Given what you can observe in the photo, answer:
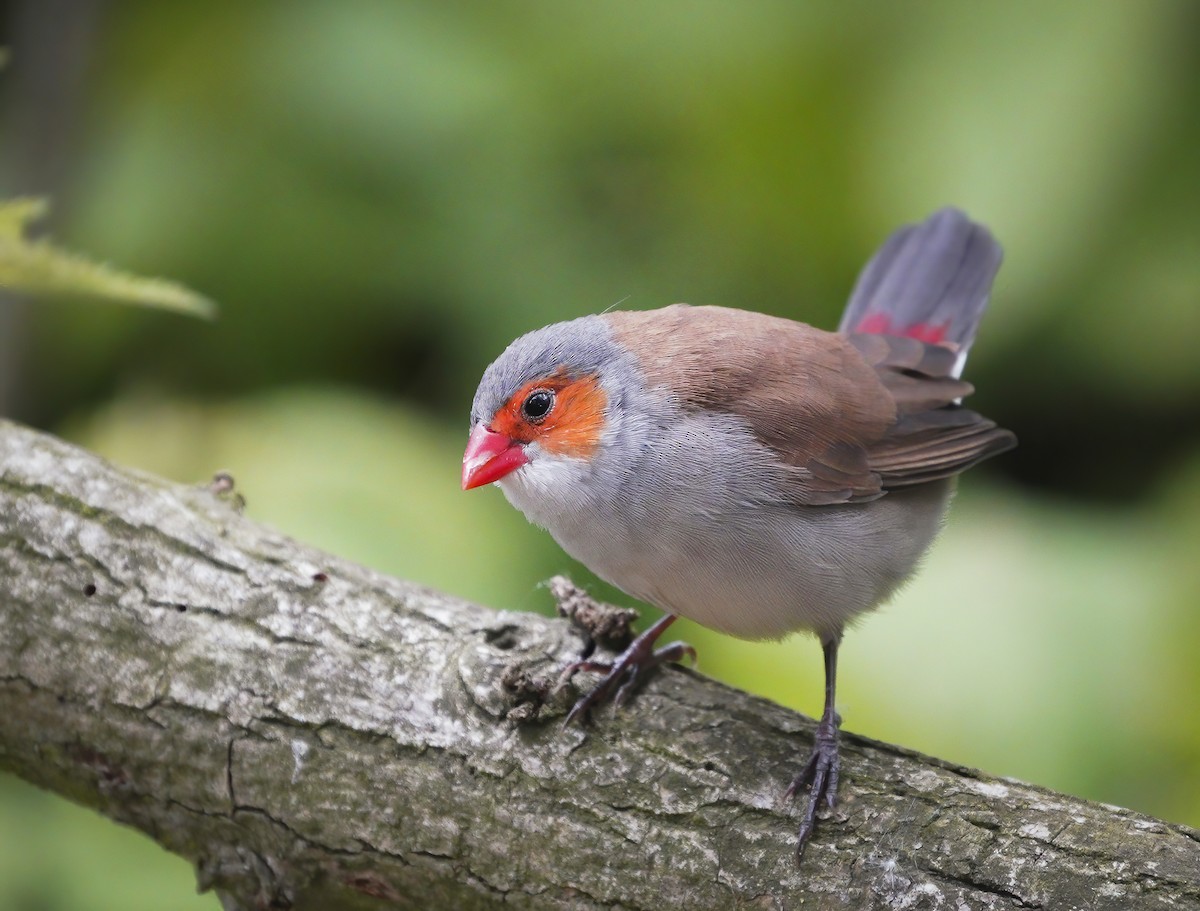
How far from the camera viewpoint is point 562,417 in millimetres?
2842

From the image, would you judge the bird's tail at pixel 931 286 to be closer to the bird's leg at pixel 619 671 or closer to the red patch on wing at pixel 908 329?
the red patch on wing at pixel 908 329

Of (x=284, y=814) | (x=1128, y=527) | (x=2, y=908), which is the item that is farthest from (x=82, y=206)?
(x=1128, y=527)

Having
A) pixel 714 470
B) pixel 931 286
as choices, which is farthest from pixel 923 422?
pixel 714 470

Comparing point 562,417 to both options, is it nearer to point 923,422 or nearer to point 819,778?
point 819,778

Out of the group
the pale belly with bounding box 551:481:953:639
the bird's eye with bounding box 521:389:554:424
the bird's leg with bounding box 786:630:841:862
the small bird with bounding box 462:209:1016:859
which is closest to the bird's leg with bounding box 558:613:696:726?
the small bird with bounding box 462:209:1016:859

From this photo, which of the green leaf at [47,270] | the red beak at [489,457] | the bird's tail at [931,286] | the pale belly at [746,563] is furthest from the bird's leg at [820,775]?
the green leaf at [47,270]

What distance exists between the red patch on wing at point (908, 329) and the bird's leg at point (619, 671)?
141cm

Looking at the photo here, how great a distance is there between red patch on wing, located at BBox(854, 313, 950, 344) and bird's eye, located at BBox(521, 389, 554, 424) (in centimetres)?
140

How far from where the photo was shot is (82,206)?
5.12 meters

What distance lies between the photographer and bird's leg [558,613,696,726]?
2.65 metres

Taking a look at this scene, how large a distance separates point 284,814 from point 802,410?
1557mm

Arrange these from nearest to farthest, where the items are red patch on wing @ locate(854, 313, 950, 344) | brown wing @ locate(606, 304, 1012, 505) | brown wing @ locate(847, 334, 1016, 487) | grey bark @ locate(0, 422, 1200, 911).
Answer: grey bark @ locate(0, 422, 1200, 911)
brown wing @ locate(606, 304, 1012, 505)
brown wing @ locate(847, 334, 1016, 487)
red patch on wing @ locate(854, 313, 950, 344)

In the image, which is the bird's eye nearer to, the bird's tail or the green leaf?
the green leaf

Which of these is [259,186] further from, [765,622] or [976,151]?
[765,622]
